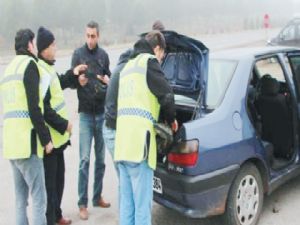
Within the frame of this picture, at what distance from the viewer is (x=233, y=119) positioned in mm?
3967

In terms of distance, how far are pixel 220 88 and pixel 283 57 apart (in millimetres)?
1072

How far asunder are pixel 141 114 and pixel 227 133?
90 cm

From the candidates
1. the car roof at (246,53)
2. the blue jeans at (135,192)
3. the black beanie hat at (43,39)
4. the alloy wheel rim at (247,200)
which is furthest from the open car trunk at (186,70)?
the black beanie hat at (43,39)

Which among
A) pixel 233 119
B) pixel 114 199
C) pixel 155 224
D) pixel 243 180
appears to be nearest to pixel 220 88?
pixel 233 119

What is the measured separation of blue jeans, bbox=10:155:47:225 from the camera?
368 cm

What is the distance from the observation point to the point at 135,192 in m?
3.50

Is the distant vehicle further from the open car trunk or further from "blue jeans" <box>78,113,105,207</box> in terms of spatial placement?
"blue jeans" <box>78,113,105,207</box>

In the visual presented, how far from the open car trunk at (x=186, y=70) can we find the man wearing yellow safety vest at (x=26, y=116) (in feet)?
4.17

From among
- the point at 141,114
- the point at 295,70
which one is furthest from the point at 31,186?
the point at 295,70

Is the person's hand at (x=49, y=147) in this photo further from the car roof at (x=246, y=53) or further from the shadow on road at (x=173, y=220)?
the car roof at (x=246, y=53)

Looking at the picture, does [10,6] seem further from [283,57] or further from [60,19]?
[283,57]

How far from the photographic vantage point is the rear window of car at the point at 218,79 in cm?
415

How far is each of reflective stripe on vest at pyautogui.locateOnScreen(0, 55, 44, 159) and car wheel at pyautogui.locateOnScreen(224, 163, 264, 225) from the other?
1732mm

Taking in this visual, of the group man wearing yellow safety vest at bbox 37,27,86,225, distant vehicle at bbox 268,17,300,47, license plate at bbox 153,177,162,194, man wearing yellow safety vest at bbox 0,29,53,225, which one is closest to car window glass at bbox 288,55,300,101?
license plate at bbox 153,177,162,194
